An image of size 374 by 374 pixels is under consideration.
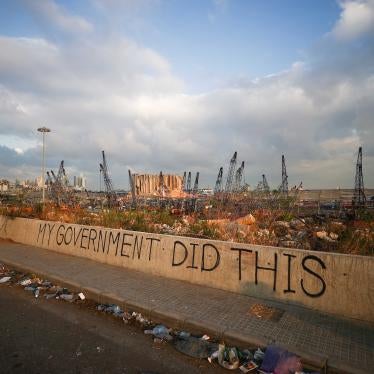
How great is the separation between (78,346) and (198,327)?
1626mm

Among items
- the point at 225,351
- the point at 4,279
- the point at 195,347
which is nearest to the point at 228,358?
the point at 225,351

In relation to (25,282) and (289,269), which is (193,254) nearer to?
(289,269)

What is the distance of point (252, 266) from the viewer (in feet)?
19.1

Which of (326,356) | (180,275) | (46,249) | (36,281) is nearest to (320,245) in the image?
(180,275)

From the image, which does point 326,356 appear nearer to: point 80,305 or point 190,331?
point 190,331

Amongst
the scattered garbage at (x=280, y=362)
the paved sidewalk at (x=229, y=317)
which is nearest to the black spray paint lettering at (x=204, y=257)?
the paved sidewalk at (x=229, y=317)

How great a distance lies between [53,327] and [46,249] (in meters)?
6.00

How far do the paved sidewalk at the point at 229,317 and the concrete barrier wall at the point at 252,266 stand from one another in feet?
0.64

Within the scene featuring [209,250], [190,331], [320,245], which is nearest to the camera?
[190,331]

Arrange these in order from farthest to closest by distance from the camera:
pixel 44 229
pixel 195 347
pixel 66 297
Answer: pixel 44 229
pixel 66 297
pixel 195 347

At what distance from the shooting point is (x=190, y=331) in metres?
4.67

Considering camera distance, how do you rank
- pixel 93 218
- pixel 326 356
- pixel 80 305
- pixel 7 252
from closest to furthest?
pixel 326 356 → pixel 80 305 → pixel 7 252 → pixel 93 218

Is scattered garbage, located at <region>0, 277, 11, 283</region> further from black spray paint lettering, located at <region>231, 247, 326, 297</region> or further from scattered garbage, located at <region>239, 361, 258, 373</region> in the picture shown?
scattered garbage, located at <region>239, 361, 258, 373</region>

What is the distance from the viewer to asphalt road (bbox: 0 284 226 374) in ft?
12.1
